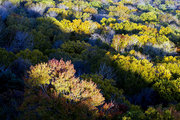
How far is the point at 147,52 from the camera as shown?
94.0ft

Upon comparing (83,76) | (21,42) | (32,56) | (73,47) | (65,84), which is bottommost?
(73,47)

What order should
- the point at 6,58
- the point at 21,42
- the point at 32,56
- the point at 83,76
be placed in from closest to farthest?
the point at 83,76 → the point at 6,58 → the point at 32,56 → the point at 21,42

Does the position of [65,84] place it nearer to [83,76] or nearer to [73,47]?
[83,76]

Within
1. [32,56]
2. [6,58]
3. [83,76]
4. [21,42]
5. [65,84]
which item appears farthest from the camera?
[21,42]

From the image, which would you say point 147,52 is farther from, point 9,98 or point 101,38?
point 9,98

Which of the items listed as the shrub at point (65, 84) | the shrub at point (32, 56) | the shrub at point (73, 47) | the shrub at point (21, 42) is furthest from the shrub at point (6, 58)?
the shrub at point (73, 47)

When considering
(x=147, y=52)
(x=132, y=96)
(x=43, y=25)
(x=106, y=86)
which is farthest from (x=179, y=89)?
(x=43, y=25)

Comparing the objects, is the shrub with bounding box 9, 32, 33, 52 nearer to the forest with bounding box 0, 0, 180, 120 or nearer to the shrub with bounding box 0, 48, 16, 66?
the forest with bounding box 0, 0, 180, 120

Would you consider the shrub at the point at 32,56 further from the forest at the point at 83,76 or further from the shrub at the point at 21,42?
the shrub at the point at 21,42

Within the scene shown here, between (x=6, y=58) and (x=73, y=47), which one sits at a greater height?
(x=6, y=58)

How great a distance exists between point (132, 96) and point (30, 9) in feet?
134

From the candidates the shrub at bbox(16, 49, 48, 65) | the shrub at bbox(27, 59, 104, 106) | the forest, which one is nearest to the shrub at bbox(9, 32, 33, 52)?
the forest

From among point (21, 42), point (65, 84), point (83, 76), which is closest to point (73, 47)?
point (21, 42)

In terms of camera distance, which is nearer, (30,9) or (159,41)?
(159,41)
